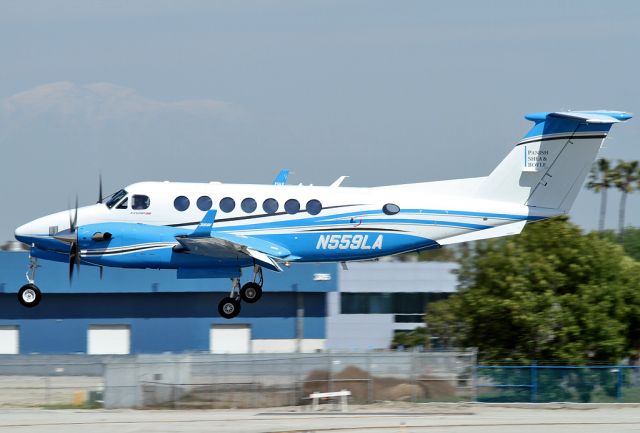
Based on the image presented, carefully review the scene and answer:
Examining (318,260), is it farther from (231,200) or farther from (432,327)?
(432,327)

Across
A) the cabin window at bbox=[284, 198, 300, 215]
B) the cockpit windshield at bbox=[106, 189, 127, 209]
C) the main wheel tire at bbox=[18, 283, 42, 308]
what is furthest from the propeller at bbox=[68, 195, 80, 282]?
the cabin window at bbox=[284, 198, 300, 215]

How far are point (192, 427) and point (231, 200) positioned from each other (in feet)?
27.3

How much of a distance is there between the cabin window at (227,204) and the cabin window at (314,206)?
6.50 feet

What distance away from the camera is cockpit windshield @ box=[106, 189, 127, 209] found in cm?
2860

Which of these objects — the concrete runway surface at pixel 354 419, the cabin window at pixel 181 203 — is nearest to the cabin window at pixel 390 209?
the cabin window at pixel 181 203

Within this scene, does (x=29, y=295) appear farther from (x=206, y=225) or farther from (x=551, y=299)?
(x=551, y=299)

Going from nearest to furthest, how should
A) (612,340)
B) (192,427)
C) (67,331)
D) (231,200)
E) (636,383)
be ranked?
1. (231,200)
2. (192,427)
3. (636,383)
4. (612,340)
5. (67,331)

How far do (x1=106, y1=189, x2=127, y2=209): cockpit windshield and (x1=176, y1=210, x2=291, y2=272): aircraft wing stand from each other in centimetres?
204

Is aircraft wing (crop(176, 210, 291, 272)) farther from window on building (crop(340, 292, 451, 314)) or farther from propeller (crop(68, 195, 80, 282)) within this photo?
window on building (crop(340, 292, 451, 314))

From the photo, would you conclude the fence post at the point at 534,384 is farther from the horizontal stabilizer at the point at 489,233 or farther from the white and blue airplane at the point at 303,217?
the horizontal stabilizer at the point at 489,233

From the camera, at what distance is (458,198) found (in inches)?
1174

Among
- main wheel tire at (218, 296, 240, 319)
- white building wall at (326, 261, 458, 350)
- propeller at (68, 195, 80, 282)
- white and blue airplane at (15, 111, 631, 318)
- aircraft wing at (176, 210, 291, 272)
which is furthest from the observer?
white building wall at (326, 261, 458, 350)

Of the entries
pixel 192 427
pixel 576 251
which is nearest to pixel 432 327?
pixel 576 251

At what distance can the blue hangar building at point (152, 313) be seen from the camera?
55.9 meters
